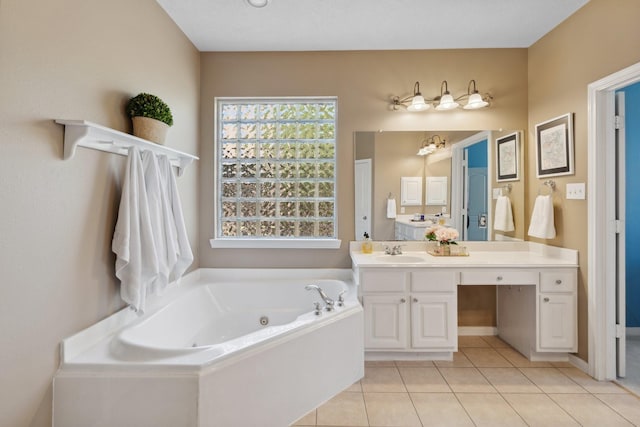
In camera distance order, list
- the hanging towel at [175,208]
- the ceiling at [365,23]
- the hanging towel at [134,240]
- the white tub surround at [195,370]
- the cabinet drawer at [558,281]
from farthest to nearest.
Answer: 1. the cabinet drawer at [558,281]
2. the ceiling at [365,23]
3. the hanging towel at [175,208]
4. the hanging towel at [134,240]
5. the white tub surround at [195,370]

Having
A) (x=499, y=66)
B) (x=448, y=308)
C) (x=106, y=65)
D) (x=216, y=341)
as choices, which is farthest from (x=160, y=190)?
(x=499, y=66)

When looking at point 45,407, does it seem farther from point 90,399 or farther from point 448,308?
point 448,308

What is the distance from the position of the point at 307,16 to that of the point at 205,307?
2347 millimetres

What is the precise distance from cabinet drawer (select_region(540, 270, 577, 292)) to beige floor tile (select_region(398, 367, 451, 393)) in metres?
1.01

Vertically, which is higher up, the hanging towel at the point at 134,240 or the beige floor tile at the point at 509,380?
the hanging towel at the point at 134,240

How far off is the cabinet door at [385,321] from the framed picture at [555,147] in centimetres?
156

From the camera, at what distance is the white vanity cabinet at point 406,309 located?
2512 millimetres

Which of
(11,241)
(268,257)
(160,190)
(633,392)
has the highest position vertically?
(160,190)

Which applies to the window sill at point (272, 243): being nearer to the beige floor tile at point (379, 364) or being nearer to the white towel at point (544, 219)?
the beige floor tile at point (379, 364)

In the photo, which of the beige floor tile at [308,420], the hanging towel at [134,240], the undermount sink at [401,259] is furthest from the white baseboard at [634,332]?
the hanging towel at [134,240]

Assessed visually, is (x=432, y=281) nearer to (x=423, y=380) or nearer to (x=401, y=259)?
(x=401, y=259)

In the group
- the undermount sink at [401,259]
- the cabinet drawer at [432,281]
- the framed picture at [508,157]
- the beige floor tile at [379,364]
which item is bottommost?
the beige floor tile at [379,364]

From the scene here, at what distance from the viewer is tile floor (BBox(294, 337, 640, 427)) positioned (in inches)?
75.5

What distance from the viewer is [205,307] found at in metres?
2.70
